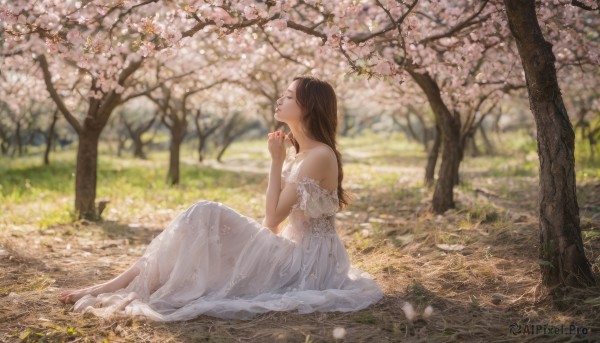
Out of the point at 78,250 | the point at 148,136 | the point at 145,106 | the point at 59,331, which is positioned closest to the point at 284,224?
the point at 59,331

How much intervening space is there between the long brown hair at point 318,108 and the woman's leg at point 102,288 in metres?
1.62

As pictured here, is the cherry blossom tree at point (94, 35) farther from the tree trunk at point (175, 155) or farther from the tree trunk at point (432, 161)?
the tree trunk at point (432, 161)

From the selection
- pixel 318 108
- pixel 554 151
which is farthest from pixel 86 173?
pixel 554 151

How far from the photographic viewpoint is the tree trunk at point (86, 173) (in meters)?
7.42

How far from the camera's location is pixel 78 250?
5.79m

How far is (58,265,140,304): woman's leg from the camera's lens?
3.51 metres

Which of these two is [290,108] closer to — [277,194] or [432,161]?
[277,194]

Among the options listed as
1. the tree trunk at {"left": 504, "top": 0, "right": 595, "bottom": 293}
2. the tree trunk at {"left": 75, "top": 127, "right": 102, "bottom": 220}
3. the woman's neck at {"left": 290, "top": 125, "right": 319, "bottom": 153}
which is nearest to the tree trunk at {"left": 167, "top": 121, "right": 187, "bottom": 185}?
the tree trunk at {"left": 75, "top": 127, "right": 102, "bottom": 220}

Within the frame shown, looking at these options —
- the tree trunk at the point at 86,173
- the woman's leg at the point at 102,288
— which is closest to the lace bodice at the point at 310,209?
the woman's leg at the point at 102,288

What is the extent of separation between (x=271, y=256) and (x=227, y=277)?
0.33 meters

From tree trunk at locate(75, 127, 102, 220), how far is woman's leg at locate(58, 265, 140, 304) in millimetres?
4172

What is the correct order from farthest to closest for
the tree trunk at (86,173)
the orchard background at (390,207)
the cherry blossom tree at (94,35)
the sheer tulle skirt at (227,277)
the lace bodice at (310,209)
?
the tree trunk at (86,173) → the cherry blossom tree at (94,35) → the lace bodice at (310,209) → the sheer tulle skirt at (227,277) → the orchard background at (390,207)

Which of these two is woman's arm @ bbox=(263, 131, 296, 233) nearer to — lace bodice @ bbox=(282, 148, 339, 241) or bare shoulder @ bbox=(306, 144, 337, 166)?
lace bodice @ bbox=(282, 148, 339, 241)

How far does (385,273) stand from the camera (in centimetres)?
436
